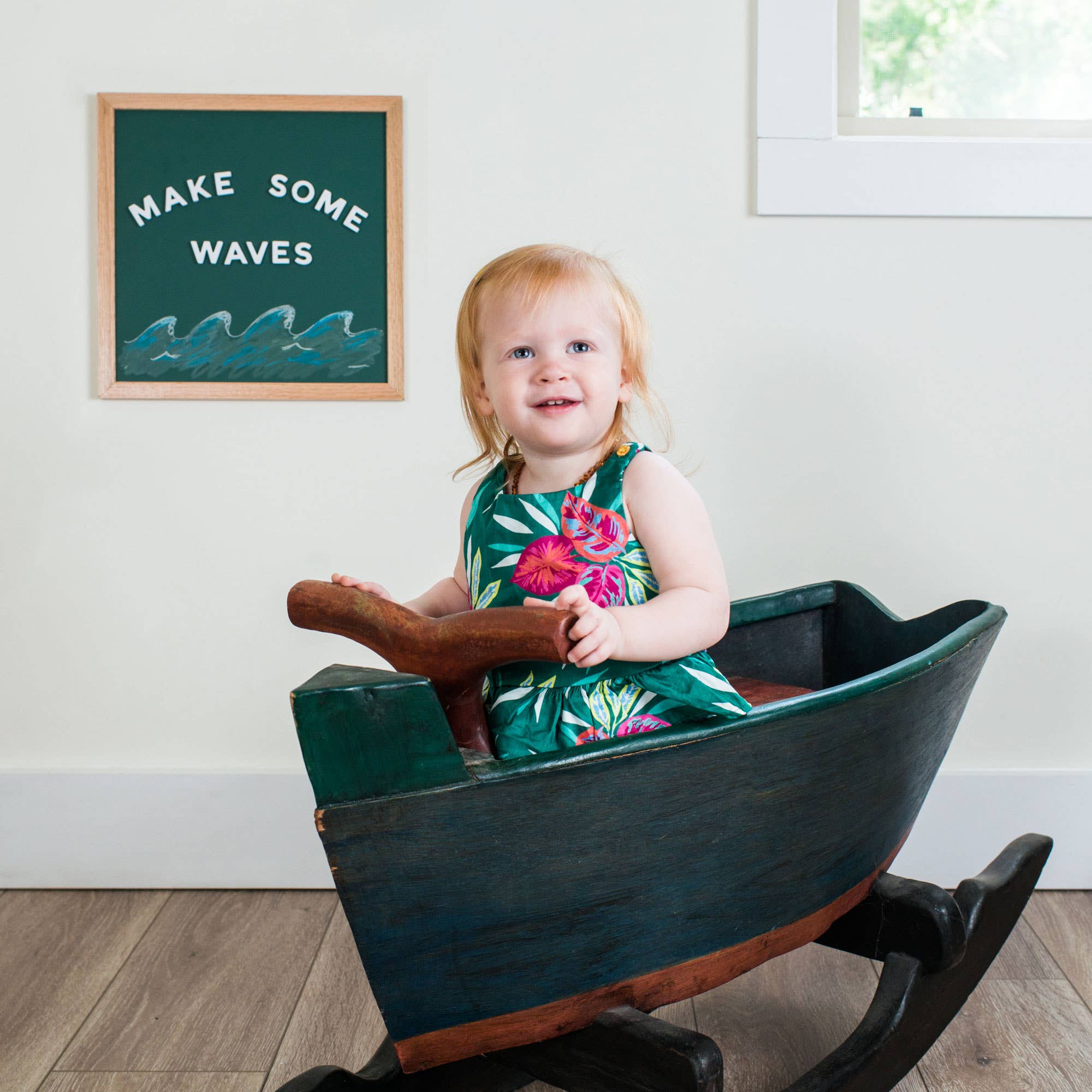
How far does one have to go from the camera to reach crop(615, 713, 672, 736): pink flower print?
903 mm

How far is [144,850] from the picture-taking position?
151 centimetres

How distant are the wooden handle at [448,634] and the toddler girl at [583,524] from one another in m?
0.08

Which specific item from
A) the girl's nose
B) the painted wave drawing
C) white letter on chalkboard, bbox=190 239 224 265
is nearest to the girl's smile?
the girl's nose

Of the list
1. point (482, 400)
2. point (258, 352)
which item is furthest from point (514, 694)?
point (258, 352)

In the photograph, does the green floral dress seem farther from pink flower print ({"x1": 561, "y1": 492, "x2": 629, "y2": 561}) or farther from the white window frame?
the white window frame

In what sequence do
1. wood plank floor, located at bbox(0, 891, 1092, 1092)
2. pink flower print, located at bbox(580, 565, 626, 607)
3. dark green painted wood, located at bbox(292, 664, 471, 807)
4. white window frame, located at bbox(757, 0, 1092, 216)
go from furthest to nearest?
white window frame, located at bbox(757, 0, 1092, 216), wood plank floor, located at bbox(0, 891, 1092, 1092), pink flower print, located at bbox(580, 565, 626, 607), dark green painted wood, located at bbox(292, 664, 471, 807)

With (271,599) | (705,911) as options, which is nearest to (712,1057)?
(705,911)

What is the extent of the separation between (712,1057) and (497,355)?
0.59 m

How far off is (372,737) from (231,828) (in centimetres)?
96

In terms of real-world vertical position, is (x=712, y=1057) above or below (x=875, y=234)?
below

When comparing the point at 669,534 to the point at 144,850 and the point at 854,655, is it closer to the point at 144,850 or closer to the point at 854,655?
the point at 854,655

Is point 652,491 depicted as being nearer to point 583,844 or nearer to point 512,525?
point 512,525

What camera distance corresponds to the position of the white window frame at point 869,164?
1400 millimetres

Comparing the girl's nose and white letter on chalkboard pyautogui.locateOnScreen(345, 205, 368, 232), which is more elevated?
white letter on chalkboard pyautogui.locateOnScreen(345, 205, 368, 232)
